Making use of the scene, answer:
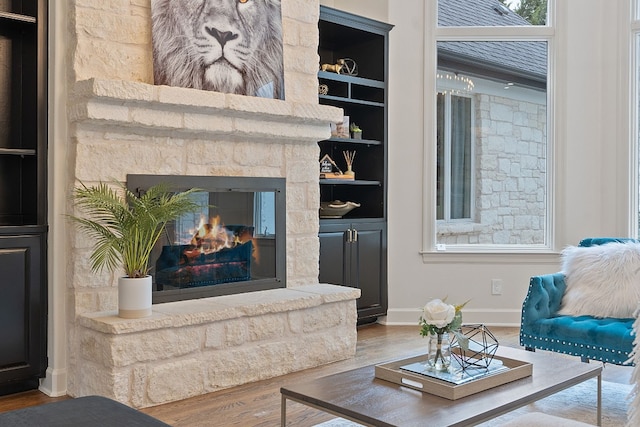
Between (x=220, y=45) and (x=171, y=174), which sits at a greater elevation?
(x=220, y=45)

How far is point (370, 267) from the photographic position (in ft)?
18.1

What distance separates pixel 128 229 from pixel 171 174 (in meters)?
0.62

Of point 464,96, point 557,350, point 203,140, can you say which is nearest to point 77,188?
point 203,140

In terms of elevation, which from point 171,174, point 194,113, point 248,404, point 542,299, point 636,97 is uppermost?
point 636,97

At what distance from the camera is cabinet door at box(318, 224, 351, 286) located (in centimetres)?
520

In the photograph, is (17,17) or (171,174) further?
(171,174)

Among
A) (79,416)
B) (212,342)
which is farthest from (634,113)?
(79,416)

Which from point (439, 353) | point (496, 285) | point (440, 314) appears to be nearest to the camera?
point (440, 314)

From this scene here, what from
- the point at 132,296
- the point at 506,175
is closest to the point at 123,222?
the point at 132,296

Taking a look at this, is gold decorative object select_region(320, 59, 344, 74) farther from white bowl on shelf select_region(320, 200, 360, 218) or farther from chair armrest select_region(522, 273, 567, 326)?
chair armrest select_region(522, 273, 567, 326)

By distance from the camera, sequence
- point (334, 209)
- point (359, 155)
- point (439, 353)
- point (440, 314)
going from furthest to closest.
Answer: point (359, 155) → point (334, 209) → point (439, 353) → point (440, 314)

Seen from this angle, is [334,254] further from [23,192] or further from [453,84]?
[23,192]

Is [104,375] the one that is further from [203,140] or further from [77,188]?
[203,140]

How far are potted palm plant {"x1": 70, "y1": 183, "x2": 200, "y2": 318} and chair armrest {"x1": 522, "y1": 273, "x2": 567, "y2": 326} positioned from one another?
2015 millimetres
